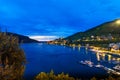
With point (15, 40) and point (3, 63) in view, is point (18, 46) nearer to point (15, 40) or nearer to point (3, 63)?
point (15, 40)

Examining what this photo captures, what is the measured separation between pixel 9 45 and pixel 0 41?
167cm

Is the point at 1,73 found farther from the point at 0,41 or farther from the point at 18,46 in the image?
the point at 18,46

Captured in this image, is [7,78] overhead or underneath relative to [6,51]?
underneath

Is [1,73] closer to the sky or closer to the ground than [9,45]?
closer to the ground

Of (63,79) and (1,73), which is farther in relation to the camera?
(63,79)

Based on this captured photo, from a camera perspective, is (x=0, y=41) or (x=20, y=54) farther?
(x=20, y=54)

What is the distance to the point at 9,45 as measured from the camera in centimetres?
3756

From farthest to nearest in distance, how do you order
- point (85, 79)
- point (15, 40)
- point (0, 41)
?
point (85, 79)
point (15, 40)
point (0, 41)

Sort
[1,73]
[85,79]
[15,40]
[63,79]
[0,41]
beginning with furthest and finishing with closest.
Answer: [85,79]
[63,79]
[15,40]
[0,41]
[1,73]

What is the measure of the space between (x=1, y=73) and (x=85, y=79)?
276ft

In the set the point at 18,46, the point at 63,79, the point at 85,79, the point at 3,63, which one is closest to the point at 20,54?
the point at 18,46

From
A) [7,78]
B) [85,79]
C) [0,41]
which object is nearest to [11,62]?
[0,41]

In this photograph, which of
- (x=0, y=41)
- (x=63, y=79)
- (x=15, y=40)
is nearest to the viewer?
(x=0, y=41)

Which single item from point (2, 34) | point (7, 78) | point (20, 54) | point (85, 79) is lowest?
point (85, 79)
